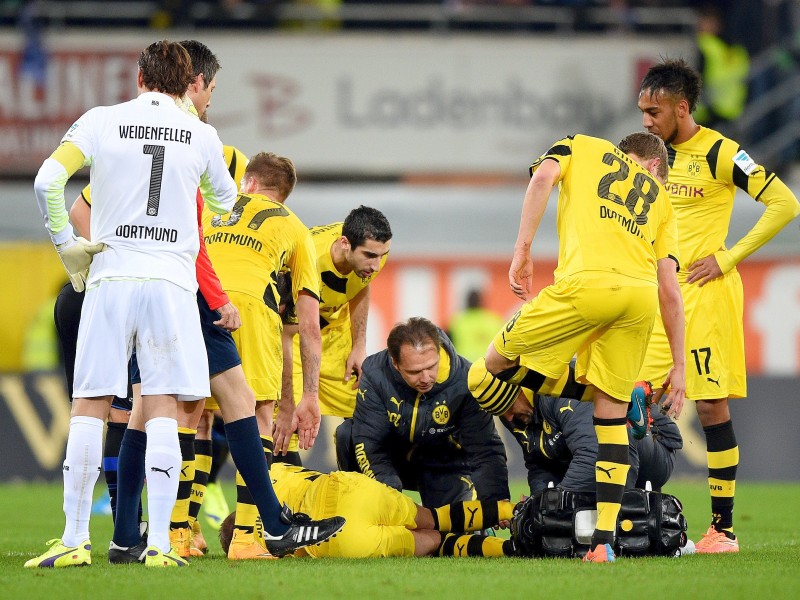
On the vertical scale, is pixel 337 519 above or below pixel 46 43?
below

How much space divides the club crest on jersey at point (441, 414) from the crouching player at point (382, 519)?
464 millimetres

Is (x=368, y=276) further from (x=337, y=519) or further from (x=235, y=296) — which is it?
(x=337, y=519)

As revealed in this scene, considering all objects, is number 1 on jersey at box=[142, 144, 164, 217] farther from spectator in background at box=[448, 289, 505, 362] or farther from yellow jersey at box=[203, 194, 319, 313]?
spectator in background at box=[448, 289, 505, 362]

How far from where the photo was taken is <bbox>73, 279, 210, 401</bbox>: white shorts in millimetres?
5023

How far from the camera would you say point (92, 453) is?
5.08 metres

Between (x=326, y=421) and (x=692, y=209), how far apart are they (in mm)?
5433

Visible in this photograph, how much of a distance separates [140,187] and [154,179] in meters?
0.07

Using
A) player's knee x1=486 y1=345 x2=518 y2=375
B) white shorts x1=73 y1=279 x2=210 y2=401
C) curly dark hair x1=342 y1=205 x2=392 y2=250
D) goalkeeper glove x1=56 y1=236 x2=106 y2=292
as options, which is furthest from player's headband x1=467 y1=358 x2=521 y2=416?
goalkeeper glove x1=56 y1=236 x2=106 y2=292

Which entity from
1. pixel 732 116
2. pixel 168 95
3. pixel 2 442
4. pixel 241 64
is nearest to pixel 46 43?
pixel 241 64

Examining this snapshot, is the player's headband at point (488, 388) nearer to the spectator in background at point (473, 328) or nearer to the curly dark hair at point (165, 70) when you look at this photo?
the curly dark hair at point (165, 70)

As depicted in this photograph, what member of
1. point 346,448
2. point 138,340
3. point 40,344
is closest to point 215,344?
point 138,340

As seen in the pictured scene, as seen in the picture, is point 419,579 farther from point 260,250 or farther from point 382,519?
point 260,250

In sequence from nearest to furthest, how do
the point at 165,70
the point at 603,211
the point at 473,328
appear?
1. the point at 165,70
2. the point at 603,211
3. the point at 473,328

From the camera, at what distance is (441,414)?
6.55m
